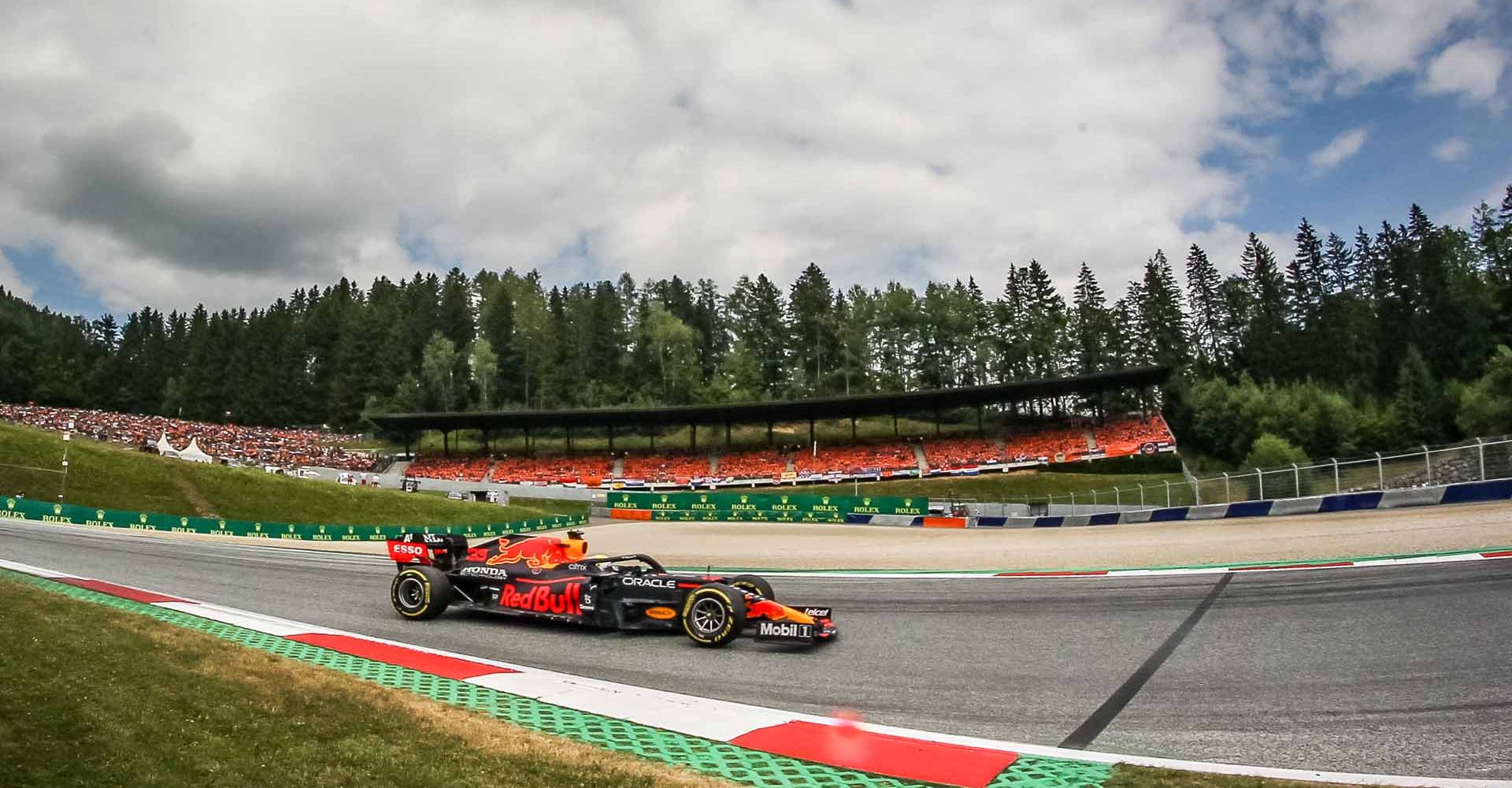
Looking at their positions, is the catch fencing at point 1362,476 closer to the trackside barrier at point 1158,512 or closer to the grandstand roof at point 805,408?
the trackside barrier at point 1158,512

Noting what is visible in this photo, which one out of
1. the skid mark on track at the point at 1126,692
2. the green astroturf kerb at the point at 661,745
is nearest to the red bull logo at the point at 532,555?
the green astroturf kerb at the point at 661,745

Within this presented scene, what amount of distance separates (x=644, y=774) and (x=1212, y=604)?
9788 mm

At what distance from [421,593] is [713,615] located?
16.3 ft

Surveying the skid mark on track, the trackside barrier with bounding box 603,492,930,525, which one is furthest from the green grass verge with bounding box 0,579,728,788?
the trackside barrier with bounding box 603,492,930,525

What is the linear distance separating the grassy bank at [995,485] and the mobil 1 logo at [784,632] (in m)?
41.6

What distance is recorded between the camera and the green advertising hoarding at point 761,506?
4453cm

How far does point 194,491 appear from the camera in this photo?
1644 inches

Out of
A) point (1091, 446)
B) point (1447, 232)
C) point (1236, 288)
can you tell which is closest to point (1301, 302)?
point (1236, 288)

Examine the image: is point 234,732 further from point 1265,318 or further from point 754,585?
point 1265,318

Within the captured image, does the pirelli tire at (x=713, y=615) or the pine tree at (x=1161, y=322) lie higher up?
the pine tree at (x=1161, y=322)

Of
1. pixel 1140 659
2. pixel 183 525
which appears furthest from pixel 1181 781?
pixel 183 525

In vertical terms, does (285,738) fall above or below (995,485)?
below

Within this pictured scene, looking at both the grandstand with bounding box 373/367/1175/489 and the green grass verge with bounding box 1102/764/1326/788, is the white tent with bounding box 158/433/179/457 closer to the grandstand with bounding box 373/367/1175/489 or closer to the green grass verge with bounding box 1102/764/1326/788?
the grandstand with bounding box 373/367/1175/489

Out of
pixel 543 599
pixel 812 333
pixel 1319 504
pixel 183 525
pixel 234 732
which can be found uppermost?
pixel 812 333
